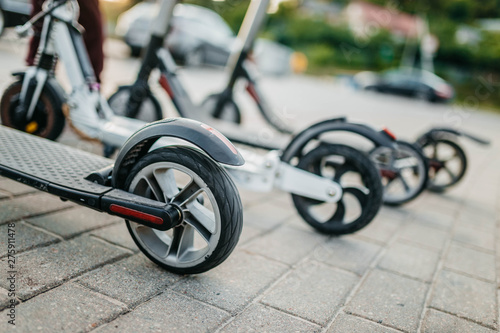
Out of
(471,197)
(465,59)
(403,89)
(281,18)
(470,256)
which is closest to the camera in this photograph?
(470,256)

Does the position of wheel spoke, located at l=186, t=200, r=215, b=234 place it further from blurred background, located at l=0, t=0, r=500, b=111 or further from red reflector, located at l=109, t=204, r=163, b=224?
blurred background, located at l=0, t=0, r=500, b=111

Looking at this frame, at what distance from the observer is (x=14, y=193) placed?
3.07 metres

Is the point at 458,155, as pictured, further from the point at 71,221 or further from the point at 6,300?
the point at 6,300

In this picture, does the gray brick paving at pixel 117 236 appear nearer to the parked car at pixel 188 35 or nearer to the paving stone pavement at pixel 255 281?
the paving stone pavement at pixel 255 281

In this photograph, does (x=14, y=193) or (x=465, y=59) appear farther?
(x=465, y=59)

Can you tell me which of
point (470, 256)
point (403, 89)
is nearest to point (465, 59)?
point (403, 89)

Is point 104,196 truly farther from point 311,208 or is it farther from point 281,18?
point 281,18

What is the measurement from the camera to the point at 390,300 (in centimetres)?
248

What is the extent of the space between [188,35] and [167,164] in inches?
440

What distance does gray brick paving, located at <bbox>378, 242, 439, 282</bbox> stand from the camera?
2.90m

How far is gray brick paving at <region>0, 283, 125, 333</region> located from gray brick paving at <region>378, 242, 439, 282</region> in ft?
5.38

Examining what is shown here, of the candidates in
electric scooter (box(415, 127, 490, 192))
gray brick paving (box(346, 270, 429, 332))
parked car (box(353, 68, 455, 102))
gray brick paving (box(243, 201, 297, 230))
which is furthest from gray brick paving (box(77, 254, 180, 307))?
parked car (box(353, 68, 455, 102))

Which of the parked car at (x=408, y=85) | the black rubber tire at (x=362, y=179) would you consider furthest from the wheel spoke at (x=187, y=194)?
the parked car at (x=408, y=85)

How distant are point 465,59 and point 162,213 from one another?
105 ft
